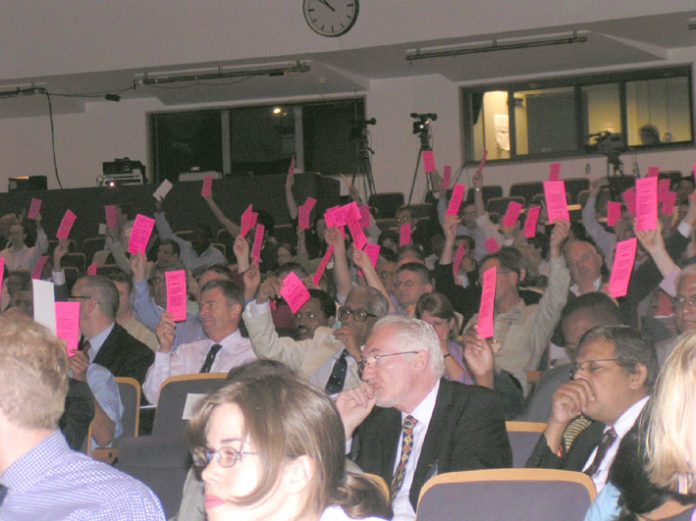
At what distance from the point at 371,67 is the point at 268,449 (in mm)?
12216

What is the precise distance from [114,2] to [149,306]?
7804 millimetres

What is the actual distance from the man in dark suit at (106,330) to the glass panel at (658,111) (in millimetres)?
9658

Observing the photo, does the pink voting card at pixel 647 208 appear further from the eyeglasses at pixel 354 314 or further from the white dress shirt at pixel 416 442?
the white dress shirt at pixel 416 442

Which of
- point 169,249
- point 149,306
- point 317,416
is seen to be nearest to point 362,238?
Result: point 149,306

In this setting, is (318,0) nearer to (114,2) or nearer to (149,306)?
(114,2)

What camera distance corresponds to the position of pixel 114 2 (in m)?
13.1

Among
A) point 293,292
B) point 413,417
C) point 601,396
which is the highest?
point 293,292

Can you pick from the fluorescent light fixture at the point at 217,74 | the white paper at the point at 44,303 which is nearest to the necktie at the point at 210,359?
the white paper at the point at 44,303

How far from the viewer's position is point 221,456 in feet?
5.63

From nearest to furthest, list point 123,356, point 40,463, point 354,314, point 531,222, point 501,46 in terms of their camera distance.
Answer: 1. point 40,463
2. point 354,314
3. point 123,356
4. point 531,222
5. point 501,46

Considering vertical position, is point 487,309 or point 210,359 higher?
point 487,309

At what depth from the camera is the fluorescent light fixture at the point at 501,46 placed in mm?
11984

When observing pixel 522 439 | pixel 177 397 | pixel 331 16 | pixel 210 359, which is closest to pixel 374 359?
pixel 522 439

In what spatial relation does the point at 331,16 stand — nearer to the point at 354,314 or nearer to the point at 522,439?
the point at 354,314
